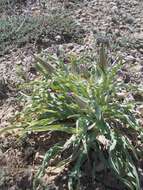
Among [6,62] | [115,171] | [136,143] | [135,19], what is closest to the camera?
[115,171]

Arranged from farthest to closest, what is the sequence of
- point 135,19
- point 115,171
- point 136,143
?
1. point 135,19
2. point 136,143
3. point 115,171

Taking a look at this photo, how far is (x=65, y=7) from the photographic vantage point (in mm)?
5219

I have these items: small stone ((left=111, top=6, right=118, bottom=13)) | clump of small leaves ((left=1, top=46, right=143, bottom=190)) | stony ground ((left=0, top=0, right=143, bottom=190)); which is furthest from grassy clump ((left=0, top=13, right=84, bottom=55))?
clump of small leaves ((left=1, top=46, right=143, bottom=190))

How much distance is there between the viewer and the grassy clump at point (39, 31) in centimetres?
468

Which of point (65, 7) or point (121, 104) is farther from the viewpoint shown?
point (65, 7)

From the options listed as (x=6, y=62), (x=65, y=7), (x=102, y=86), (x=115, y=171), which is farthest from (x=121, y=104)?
(x=65, y=7)

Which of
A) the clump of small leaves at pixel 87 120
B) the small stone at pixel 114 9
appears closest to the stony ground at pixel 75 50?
the small stone at pixel 114 9

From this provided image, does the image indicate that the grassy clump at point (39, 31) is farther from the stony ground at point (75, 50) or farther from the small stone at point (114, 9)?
the small stone at point (114, 9)

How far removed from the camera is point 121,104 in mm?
3588

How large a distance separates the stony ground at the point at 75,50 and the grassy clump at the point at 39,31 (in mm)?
71

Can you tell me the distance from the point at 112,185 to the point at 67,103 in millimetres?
715

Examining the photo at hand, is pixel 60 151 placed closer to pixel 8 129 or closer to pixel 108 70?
pixel 8 129

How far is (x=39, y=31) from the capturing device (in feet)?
15.5

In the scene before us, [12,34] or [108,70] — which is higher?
Result: [108,70]
